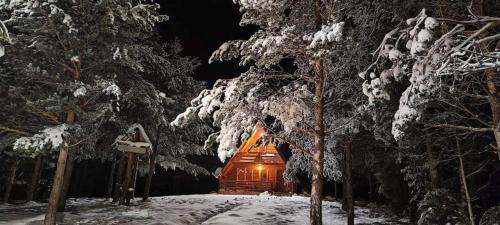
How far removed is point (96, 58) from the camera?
12.2 metres

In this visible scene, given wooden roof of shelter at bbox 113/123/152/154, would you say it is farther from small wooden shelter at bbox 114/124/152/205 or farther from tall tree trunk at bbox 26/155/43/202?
tall tree trunk at bbox 26/155/43/202

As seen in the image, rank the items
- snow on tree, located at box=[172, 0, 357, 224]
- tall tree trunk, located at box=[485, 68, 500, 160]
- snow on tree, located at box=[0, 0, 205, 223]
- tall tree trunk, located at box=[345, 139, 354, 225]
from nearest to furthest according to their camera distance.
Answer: tall tree trunk, located at box=[485, 68, 500, 160] < snow on tree, located at box=[172, 0, 357, 224] < snow on tree, located at box=[0, 0, 205, 223] < tall tree trunk, located at box=[345, 139, 354, 225]

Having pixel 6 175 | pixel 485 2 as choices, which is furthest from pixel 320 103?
pixel 6 175

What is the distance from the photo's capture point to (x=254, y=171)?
33.8 m

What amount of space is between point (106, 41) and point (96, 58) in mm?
673

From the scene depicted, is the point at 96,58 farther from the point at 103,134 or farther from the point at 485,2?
the point at 485,2

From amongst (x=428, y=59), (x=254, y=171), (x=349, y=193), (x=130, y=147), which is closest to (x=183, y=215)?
(x=130, y=147)

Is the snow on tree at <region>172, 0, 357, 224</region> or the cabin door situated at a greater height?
the snow on tree at <region>172, 0, 357, 224</region>

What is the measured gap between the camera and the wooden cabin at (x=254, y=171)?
3178 centimetres

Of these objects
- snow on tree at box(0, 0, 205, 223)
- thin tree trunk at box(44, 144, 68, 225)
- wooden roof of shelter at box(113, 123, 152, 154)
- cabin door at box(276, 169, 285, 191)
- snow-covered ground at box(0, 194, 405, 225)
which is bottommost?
snow-covered ground at box(0, 194, 405, 225)

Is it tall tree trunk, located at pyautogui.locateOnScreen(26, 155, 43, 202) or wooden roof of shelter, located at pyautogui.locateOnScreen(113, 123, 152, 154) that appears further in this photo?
tall tree trunk, located at pyautogui.locateOnScreen(26, 155, 43, 202)

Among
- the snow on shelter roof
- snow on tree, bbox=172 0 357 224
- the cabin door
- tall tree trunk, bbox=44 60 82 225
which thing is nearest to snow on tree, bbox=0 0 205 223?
tall tree trunk, bbox=44 60 82 225

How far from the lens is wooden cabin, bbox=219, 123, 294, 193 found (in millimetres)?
31781

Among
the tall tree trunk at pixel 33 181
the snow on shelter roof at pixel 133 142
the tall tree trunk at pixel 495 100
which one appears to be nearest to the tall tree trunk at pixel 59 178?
the snow on shelter roof at pixel 133 142
